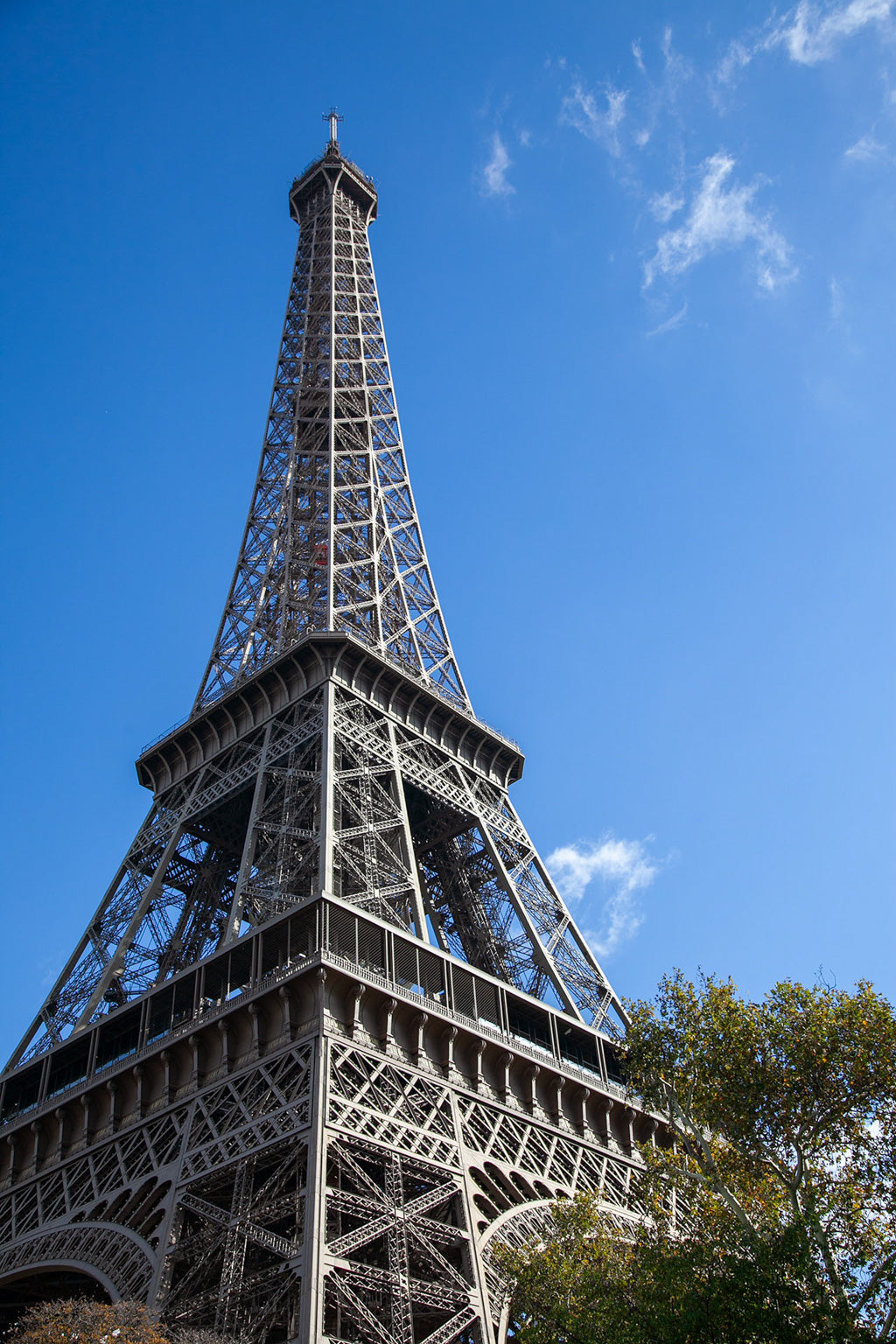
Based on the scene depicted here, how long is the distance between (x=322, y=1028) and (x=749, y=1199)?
9.18m

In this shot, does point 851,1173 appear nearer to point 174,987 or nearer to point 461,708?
point 174,987

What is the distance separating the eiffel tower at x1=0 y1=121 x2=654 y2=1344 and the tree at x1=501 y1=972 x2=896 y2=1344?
9.06 feet

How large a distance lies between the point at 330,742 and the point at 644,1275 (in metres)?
18.3

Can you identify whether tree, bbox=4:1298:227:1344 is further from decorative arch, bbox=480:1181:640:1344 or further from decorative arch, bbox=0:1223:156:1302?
decorative arch, bbox=480:1181:640:1344

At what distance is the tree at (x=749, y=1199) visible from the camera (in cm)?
1809

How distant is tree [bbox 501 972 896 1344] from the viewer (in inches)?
712

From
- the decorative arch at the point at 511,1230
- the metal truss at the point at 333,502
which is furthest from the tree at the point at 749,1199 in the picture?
the metal truss at the point at 333,502

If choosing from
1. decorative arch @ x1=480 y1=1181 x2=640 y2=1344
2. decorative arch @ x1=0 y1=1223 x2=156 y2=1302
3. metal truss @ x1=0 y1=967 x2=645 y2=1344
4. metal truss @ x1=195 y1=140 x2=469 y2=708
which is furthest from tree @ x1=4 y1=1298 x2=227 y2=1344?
metal truss @ x1=195 y1=140 x2=469 y2=708

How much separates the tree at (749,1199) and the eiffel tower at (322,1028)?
276 centimetres

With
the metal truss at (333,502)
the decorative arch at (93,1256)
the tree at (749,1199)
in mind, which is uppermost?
the metal truss at (333,502)

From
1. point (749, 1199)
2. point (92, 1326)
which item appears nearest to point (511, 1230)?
point (749, 1199)

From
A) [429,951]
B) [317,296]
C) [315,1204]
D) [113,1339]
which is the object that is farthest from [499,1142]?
[317,296]

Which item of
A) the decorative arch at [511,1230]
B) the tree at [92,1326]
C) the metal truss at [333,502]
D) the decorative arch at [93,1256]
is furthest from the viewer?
the metal truss at [333,502]

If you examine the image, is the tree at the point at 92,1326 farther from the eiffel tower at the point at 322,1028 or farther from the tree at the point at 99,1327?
the eiffel tower at the point at 322,1028
